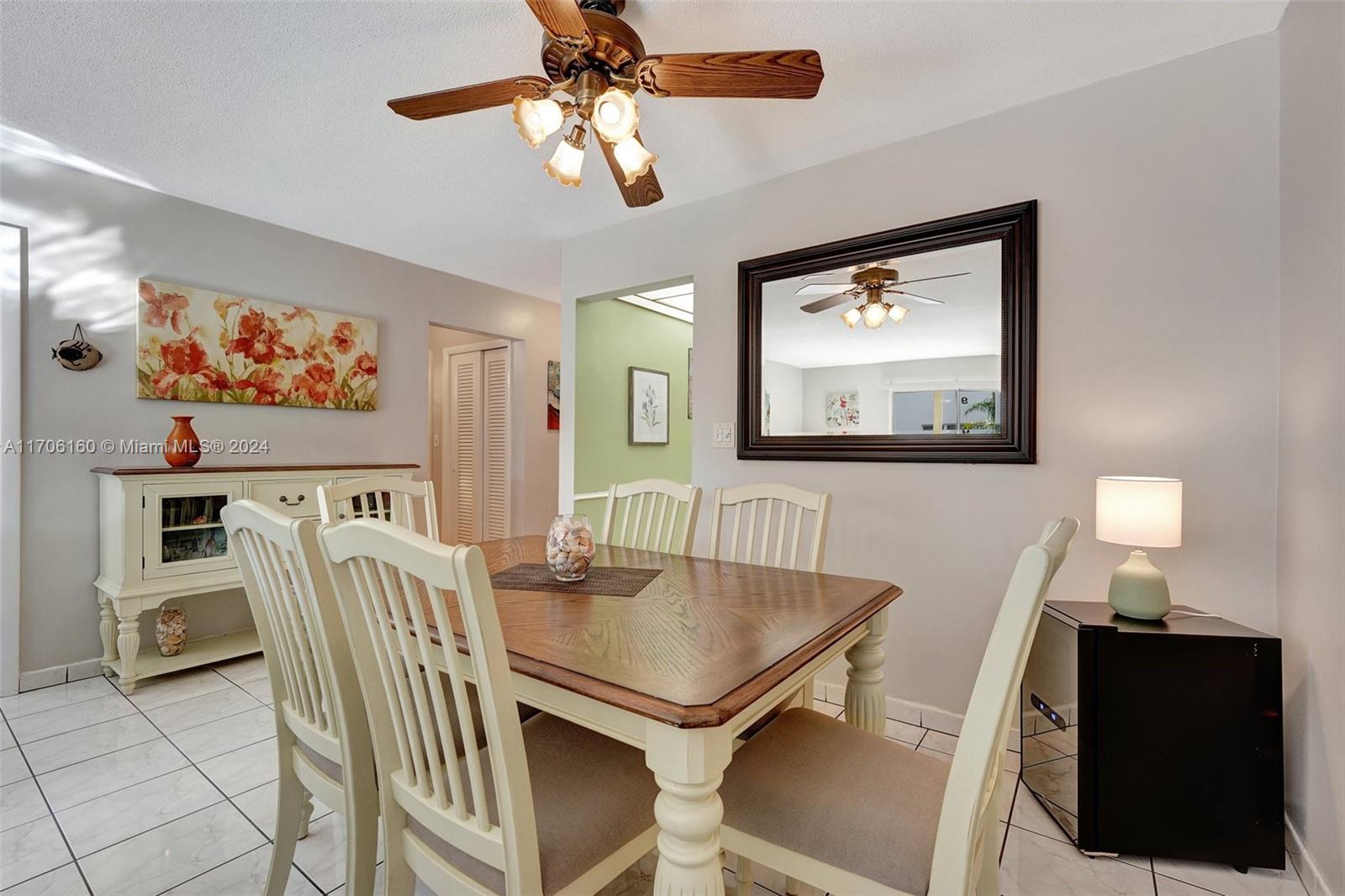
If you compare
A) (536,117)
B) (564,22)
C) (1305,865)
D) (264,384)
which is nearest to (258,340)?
(264,384)

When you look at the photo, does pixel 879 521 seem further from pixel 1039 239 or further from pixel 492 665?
pixel 492 665

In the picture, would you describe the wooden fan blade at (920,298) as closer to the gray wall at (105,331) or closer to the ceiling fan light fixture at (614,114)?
the ceiling fan light fixture at (614,114)

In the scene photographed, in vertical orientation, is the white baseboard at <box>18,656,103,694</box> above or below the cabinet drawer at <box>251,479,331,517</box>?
below

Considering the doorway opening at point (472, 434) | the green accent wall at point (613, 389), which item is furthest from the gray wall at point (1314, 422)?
the doorway opening at point (472, 434)

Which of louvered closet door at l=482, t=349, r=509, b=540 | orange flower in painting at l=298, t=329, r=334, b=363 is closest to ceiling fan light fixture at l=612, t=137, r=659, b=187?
orange flower in painting at l=298, t=329, r=334, b=363

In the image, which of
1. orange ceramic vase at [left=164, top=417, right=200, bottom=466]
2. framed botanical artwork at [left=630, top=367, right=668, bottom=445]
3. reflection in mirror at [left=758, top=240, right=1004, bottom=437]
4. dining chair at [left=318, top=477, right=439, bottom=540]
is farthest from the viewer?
framed botanical artwork at [left=630, top=367, right=668, bottom=445]

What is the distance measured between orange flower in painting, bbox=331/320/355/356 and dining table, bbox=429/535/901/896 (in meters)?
2.64

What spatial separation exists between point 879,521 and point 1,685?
3.90 m

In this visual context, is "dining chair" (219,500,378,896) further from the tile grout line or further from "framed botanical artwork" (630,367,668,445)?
"framed botanical artwork" (630,367,668,445)

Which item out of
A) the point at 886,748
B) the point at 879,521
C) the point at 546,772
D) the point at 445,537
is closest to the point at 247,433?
the point at 445,537

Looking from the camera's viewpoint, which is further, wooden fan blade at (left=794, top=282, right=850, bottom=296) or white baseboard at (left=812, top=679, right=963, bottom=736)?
wooden fan blade at (left=794, top=282, right=850, bottom=296)

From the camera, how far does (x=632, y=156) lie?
1.68 metres

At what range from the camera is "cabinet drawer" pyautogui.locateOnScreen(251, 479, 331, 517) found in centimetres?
305

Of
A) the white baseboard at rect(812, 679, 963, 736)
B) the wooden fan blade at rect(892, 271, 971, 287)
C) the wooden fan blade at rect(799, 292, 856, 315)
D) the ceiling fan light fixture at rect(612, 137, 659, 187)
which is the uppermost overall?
the ceiling fan light fixture at rect(612, 137, 659, 187)
